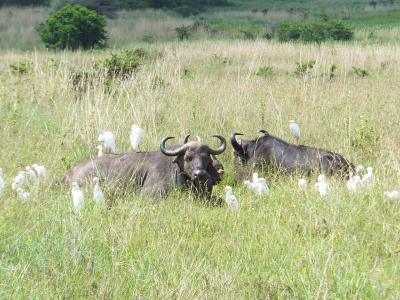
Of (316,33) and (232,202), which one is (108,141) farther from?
(316,33)

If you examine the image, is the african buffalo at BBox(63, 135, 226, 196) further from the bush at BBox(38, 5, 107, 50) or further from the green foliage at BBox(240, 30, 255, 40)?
the green foliage at BBox(240, 30, 255, 40)

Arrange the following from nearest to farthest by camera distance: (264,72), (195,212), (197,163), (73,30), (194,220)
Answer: (194,220) < (195,212) < (197,163) < (264,72) < (73,30)

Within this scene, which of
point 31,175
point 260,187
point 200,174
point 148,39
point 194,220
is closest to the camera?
point 194,220

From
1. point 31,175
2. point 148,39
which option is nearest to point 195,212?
point 31,175

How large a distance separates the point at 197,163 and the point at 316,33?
2326cm

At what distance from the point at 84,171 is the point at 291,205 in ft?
8.43

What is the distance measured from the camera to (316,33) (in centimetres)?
2944

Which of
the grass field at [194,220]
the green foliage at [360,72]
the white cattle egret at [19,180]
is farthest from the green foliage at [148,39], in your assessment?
the white cattle egret at [19,180]

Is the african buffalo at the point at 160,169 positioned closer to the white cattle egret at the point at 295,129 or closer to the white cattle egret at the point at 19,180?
the white cattle egret at the point at 19,180

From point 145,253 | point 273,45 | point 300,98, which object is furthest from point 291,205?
point 273,45

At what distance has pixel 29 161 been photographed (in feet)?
27.1

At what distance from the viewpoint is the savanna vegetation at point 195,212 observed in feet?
14.6

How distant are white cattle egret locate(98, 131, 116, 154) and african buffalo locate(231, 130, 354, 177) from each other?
1575 millimetres

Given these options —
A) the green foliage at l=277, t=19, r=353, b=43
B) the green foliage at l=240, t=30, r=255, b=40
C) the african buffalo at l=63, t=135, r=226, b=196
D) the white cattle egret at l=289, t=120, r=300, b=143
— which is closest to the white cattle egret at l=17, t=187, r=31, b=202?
the african buffalo at l=63, t=135, r=226, b=196
